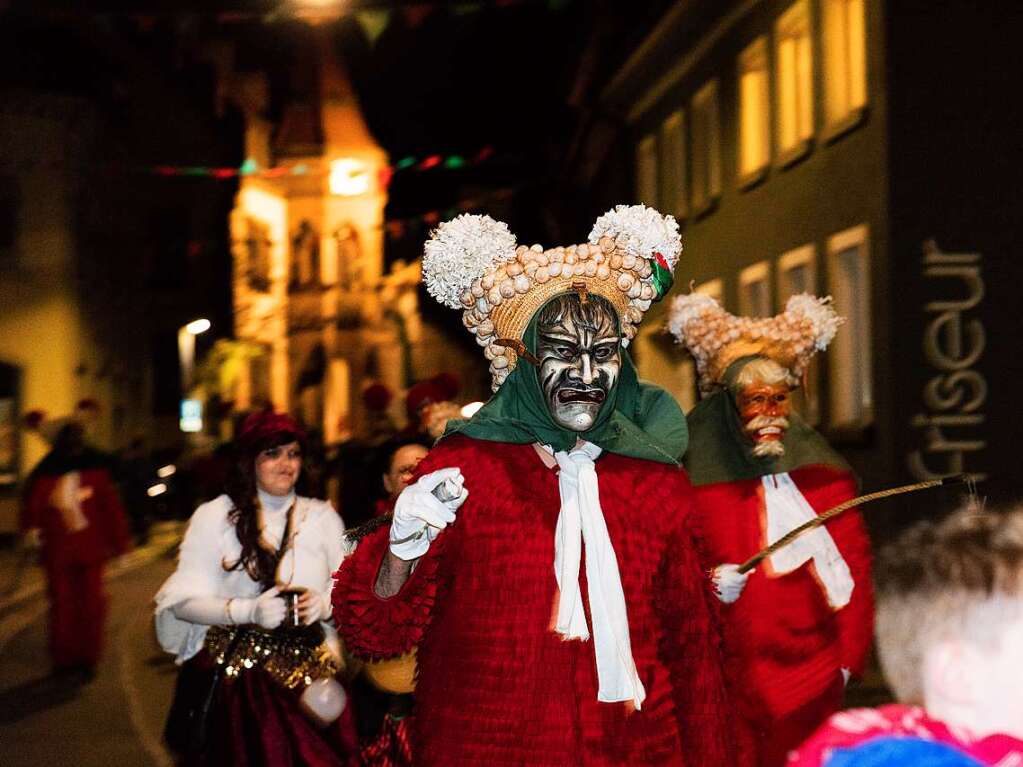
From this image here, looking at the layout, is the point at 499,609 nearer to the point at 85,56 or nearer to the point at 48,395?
the point at 48,395

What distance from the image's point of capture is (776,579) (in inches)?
253

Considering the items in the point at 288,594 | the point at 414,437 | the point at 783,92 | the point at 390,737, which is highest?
the point at 783,92

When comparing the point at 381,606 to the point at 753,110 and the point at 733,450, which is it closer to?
the point at 733,450

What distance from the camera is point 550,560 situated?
13.3 ft

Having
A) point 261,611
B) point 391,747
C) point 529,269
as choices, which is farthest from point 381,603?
point 261,611

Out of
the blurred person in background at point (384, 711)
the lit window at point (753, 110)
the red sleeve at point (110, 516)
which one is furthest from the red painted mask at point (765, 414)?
the lit window at point (753, 110)

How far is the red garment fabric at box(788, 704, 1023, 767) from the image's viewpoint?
7.82 feet

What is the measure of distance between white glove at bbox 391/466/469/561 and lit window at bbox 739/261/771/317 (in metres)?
17.6

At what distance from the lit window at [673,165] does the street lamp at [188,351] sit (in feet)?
51.6

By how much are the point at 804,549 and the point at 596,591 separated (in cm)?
255

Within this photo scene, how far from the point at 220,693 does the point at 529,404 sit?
8.25 feet

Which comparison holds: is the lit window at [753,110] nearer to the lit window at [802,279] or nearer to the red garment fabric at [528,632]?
the lit window at [802,279]

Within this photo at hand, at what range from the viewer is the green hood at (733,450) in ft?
21.5

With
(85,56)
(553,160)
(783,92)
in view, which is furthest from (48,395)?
(783,92)
